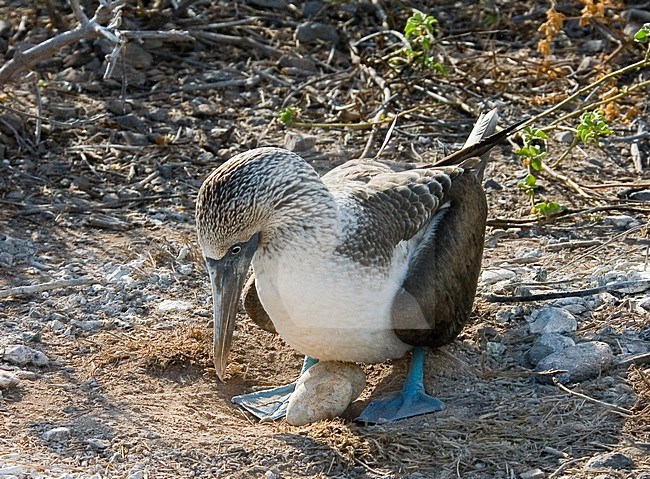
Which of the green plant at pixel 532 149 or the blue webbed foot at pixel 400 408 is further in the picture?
the green plant at pixel 532 149

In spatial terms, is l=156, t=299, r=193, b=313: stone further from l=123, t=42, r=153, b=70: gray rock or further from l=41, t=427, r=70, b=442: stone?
l=123, t=42, r=153, b=70: gray rock

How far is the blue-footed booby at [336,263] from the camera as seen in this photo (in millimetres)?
5117

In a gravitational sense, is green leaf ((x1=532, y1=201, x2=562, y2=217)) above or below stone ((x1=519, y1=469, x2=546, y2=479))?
below

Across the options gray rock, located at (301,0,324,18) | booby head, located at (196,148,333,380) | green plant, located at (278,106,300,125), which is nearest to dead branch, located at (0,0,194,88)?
green plant, located at (278,106,300,125)

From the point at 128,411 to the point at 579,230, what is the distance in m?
3.38

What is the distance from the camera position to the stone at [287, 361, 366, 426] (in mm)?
5398

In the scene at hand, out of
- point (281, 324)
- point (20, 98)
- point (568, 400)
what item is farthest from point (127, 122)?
point (568, 400)

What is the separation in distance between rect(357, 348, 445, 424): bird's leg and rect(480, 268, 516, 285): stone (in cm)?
114

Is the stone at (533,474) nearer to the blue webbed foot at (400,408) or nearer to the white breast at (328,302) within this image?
the blue webbed foot at (400,408)

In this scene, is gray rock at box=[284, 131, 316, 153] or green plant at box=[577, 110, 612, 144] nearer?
green plant at box=[577, 110, 612, 144]

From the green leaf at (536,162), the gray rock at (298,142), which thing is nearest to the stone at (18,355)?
the gray rock at (298,142)

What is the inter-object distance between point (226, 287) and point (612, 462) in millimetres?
1903

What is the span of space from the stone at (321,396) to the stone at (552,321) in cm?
116

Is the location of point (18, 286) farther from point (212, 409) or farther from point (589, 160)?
point (589, 160)
